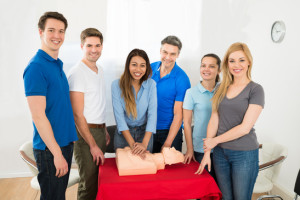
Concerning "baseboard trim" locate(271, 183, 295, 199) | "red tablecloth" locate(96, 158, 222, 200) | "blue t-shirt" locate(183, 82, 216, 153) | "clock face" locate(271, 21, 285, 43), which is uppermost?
"clock face" locate(271, 21, 285, 43)

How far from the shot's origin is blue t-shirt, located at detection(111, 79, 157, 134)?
1.87 meters

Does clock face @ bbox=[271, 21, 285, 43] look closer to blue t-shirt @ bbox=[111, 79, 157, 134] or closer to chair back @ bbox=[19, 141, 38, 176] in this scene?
blue t-shirt @ bbox=[111, 79, 157, 134]

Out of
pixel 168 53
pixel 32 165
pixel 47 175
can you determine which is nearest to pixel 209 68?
pixel 168 53

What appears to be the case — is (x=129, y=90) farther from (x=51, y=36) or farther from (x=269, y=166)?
(x=269, y=166)

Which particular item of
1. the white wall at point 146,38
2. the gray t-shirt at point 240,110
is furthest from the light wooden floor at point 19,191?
the gray t-shirt at point 240,110

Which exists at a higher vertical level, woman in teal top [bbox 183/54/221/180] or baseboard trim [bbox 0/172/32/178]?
woman in teal top [bbox 183/54/221/180]

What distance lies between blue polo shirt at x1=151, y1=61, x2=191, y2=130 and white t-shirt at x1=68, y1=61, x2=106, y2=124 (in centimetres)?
Answer: 54

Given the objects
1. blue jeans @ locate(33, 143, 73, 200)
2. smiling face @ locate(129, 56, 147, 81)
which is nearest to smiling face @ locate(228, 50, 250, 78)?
smiling face @ locate(129, 56, 147, 81)

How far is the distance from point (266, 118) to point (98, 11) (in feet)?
8.22

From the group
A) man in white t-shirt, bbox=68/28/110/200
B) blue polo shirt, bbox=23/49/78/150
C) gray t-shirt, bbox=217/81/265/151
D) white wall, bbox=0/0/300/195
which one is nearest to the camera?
blue polo shirt, bbox=23/49/78/150

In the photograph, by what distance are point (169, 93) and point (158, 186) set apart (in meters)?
0.96

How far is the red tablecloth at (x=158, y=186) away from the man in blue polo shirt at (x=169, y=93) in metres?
0.61

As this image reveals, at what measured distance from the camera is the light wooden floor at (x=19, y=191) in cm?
273

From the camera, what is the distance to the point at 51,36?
4.83ft
